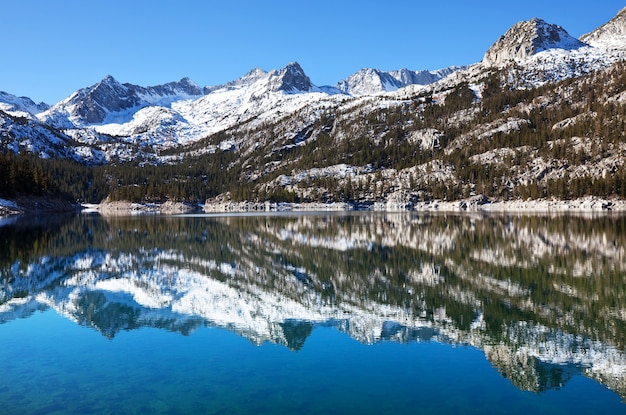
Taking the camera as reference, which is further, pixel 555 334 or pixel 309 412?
pixel 555 334

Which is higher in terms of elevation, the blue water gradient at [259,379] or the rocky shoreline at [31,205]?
the rocky shoreline at [31,205]

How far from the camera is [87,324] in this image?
25281 millimetres

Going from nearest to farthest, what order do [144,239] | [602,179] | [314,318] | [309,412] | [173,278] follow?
[309,412] < [314,318] < [173,278] < [144,239] < [602,179]

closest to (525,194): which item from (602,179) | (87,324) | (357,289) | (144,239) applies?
(602,179)

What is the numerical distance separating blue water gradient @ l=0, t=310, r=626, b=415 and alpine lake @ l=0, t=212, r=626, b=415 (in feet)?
0.26

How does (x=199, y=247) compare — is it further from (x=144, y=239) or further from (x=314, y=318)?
(x=314, y=318)

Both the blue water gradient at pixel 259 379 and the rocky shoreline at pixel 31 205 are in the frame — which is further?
the rocky shoreline at pixel 31 205

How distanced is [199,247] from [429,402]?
47.3 meters

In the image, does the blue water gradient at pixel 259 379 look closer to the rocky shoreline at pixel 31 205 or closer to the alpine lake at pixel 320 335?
the alpine lake at pixel 320 335

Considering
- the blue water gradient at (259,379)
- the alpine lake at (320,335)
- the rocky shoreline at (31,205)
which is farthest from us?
the rocky shoreline at (31,205)

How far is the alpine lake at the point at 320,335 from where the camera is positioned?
1492cm

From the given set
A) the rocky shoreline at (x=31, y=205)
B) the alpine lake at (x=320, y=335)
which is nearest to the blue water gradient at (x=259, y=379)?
the alpine lake at (x=320, y=335)

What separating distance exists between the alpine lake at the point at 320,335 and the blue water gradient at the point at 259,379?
3.1 inches

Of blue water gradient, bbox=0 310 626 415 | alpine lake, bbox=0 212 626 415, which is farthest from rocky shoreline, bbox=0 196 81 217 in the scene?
blue water gradient, bbox=0 310 626 415
